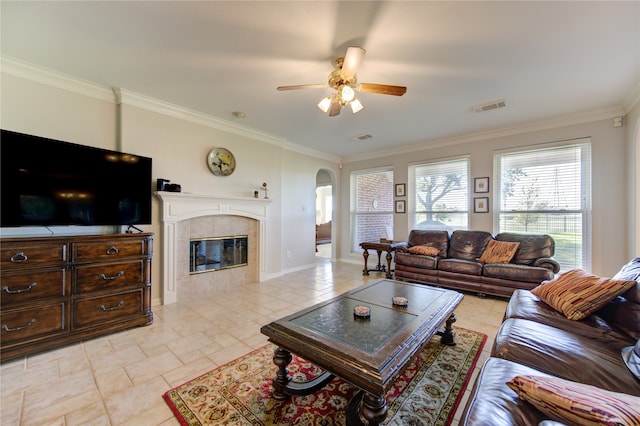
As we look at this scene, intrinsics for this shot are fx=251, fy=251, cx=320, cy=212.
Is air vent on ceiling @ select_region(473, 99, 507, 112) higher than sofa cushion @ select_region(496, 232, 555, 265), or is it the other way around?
air vent on ceiling @ select_region(473, 99, 507, 112)

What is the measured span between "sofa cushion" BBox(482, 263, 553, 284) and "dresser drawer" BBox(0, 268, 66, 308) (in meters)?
4.88

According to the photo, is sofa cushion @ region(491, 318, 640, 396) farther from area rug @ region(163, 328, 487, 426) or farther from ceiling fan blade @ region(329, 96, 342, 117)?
ceiling fan blade @ region(329, 96, 342, 117)

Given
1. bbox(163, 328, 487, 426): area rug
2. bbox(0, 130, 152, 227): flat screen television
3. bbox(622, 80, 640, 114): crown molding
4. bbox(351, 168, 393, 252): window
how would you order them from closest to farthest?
bbox(163, 328, 487, 426): area rug, bbox(0, 130, 152, 227): flat screen television, bbox(622, 80, 640, 114): crown molding, bbox(351, 168, 393, 252): window

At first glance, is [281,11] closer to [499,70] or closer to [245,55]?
[245,55]

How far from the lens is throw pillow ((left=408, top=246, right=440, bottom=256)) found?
419cm

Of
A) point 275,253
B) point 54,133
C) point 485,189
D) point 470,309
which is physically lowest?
point 470,309

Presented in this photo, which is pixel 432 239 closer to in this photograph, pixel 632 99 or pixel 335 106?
pixel 632 99

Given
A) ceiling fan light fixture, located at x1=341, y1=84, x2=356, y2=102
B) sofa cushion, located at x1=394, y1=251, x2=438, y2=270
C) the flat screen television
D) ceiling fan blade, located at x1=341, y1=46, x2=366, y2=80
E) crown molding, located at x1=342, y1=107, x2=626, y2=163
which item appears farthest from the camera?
sofa cushion, located at x1=394, y1=251, x2=438, y2=270

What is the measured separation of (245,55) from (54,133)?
2251 millimetres

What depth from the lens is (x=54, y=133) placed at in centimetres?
267

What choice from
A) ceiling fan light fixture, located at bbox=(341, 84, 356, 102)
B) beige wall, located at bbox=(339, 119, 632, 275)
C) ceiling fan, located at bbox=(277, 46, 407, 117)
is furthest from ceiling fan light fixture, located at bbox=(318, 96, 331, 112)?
beige wall, located at bbox=(339, 119, 632, 275)

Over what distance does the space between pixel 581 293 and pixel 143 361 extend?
3370 mm

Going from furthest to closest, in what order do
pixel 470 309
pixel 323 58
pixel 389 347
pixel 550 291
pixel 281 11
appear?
pixel 470 309 < pixel 323 58 < pixel 550 291 < pixel 281 11 < pixel 389 347

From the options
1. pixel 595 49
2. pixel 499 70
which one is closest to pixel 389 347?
pixel 499 70
